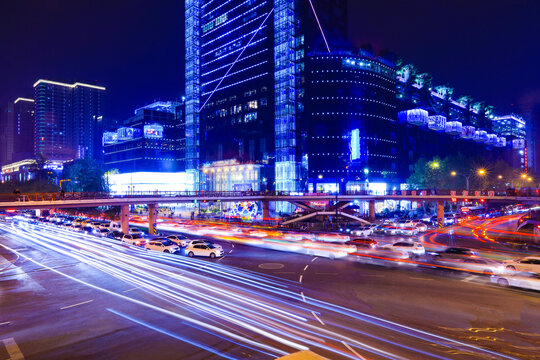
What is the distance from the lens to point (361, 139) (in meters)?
94.1

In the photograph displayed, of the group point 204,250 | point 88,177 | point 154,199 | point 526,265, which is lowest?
point 204,250

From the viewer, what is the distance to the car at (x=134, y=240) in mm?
36031

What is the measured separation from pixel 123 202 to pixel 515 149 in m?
206

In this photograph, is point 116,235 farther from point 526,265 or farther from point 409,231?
point 526,265

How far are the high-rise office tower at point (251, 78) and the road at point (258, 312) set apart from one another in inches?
2880

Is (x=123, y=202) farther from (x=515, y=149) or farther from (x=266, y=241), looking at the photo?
(x=515, y=149)

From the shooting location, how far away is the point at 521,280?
19375 mm

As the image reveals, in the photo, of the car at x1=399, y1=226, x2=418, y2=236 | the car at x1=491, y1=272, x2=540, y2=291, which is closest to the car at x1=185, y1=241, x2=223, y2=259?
the car at x1=491, y1=272, x2=540, y2=291

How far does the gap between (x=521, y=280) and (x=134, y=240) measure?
113 feet

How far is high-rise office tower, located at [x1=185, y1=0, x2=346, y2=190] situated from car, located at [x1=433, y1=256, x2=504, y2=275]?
69275 millimetres

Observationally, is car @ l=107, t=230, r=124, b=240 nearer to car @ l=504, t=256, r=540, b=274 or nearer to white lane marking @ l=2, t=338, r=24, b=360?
white lane marking @ l=2, t=338, r=24, b=360

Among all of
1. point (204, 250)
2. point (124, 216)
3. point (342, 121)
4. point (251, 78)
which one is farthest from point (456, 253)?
point (251, 78)

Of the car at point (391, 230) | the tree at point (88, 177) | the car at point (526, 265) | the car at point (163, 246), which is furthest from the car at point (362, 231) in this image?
the tree at point (88, 177)

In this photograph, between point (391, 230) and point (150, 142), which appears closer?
point (391, 230)
